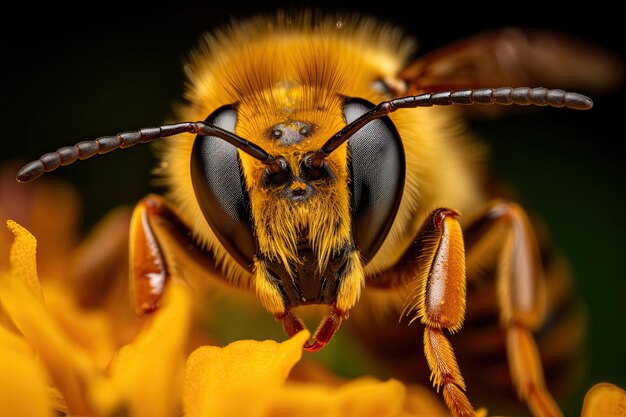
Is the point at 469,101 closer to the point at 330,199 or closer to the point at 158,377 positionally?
the point at 330,199

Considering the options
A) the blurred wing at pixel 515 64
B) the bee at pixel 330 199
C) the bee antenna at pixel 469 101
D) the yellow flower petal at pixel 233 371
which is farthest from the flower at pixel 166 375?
the blurred wing at pixel 515 64

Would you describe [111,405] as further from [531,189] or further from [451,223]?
[531,189]

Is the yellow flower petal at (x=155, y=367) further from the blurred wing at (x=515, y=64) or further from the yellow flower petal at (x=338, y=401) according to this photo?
the blurred wing at (x=515, y=64)

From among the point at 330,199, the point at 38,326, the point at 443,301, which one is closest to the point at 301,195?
the point at 330,199

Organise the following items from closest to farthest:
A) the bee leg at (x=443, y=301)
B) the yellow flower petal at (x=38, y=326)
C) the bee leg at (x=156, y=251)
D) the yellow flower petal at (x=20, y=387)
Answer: the yellow flower petal at (x=20, y=387) → the yellow flower petal at (x=38, y=326) → the bee leg at (x=443, y=301) → the bee leg at (x=156, y=251)

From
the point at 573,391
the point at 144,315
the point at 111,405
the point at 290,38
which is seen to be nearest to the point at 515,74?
the point at 290,38

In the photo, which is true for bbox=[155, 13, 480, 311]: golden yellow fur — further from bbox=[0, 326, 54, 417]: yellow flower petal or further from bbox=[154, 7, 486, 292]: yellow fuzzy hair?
bbox=[0, 326, 54, 417]: yellow flower petal

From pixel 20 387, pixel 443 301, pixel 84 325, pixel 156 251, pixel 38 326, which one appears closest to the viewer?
pixel 20 387
